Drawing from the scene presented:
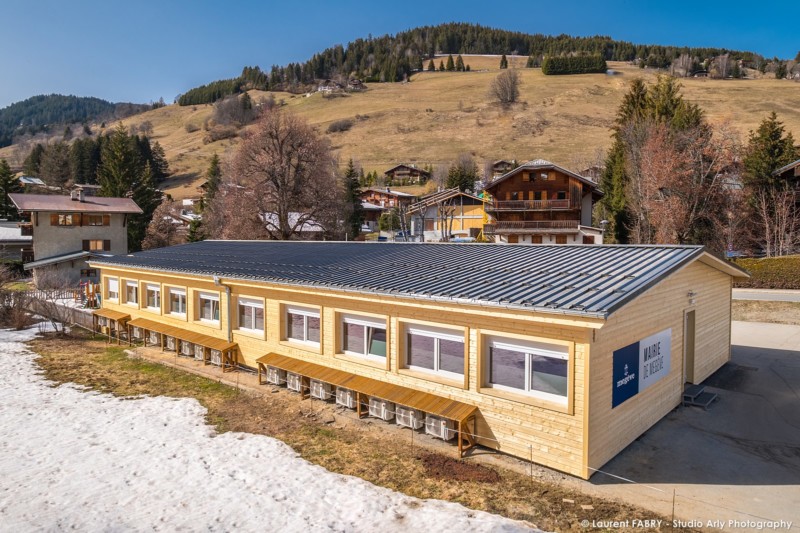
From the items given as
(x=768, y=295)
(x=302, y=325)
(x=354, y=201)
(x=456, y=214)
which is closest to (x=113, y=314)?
(x=302, y=325)

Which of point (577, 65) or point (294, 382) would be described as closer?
point (294, 382)

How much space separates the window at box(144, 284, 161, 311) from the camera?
18.9 meters

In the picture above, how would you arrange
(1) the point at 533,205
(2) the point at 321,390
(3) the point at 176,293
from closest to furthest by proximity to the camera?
(2) the point at 321,390, (3) the point at 176,293, (1) the point at 533,205

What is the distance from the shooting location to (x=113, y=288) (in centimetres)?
2188

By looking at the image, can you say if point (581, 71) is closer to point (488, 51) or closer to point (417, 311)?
point (488, 51)

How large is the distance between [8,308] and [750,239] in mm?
47378

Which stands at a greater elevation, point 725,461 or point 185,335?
point 185,335

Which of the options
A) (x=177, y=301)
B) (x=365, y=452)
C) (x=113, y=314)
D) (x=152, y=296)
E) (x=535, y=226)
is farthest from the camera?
(x=535, y=226)

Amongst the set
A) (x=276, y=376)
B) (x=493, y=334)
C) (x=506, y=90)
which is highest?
(x=506, y=90)

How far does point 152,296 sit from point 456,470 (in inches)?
619

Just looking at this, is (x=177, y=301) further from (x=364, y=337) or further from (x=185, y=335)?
(x=364, y=337)

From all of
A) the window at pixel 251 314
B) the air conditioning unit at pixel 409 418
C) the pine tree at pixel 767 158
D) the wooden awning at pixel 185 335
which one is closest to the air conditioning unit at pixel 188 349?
the wooden awning at pixel 185 335

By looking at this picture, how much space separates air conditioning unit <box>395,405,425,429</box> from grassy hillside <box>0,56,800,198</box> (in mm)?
68996

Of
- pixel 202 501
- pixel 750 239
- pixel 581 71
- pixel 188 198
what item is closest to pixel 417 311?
pixel 202 501
